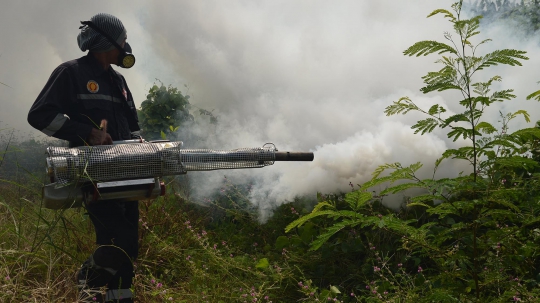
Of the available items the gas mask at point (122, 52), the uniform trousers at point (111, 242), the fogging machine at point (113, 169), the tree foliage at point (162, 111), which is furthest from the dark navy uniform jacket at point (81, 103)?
the tree foliage at point (162, 111)

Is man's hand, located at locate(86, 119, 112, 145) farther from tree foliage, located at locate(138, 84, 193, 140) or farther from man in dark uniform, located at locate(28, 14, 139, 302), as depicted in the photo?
tree foliage, located at locate(138, 84, 193, 140)

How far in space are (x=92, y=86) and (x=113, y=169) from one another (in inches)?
34.7

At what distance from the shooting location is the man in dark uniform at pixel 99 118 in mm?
3367

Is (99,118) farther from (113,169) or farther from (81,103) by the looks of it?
(113,169)

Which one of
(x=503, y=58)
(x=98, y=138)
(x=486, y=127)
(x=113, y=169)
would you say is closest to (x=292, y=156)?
(x=113, y=169)

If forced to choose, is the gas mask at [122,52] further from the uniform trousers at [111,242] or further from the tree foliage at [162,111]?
the tree foliage at [162,111]

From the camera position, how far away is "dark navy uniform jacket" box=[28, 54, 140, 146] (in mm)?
3355

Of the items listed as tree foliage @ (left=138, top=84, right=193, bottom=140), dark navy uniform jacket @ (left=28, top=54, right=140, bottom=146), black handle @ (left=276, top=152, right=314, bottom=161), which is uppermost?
tree foliage @ (left=138, top=84, right=193, bottom=140)

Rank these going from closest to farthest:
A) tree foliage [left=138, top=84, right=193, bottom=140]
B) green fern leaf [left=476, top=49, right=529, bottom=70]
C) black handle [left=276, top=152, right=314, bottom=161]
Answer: green fern leaf [left=476, top=49, right=529, bottom=70] → black handle [left=276, top=152, right=314, bottom=161] → tree foliage [left=138, top=84, right=193, bottom=140]

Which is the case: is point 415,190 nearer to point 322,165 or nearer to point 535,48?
point 322,165

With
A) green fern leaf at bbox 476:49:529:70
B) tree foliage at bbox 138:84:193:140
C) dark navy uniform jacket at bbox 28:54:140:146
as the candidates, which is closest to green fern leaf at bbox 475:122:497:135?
green fern leaf at bbox 476:49:529:70

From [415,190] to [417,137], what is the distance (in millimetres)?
717

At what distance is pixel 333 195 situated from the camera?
507 centimetres

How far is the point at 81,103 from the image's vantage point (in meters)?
3.54
